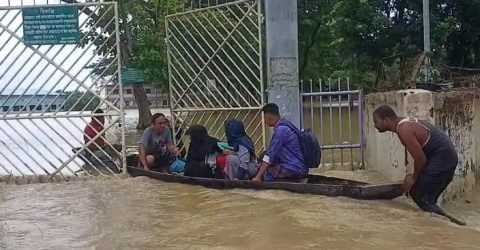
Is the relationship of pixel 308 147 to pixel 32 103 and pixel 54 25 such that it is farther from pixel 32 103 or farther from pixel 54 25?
pixel 32 103

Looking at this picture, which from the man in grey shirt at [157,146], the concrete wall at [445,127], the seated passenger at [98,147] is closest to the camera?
the concrete wall at [445,127]

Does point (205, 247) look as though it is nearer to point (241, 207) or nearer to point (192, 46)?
point (241, 207)

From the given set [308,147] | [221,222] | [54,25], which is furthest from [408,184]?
[54,25]

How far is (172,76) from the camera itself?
12.3 meters

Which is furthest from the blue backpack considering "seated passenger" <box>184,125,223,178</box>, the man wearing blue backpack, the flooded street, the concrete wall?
"seated passenger" <box>184,125,223,178</box>

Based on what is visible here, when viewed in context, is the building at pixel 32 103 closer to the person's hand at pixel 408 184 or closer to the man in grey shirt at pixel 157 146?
the man in grey shirt at pixel 157 146

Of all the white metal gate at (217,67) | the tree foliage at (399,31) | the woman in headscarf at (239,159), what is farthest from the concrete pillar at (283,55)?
the tree foliage at (399,31)

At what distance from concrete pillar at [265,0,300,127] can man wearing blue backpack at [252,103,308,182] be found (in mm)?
1630

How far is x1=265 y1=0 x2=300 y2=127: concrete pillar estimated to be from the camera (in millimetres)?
9773

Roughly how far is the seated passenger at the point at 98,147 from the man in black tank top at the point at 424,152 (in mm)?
5321

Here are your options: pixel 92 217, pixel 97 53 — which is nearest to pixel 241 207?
pixel 92 217

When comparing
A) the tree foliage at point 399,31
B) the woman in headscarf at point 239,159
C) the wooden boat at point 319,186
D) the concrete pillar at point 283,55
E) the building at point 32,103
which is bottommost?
the wooden boat at point 319,186

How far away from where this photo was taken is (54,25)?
10.4 meters

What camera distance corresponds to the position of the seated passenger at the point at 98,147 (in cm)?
1094
